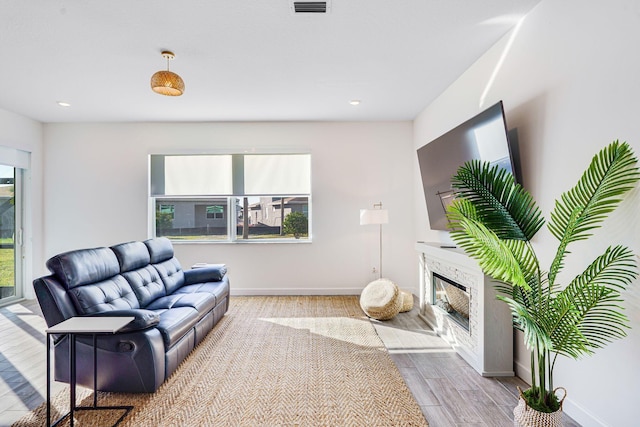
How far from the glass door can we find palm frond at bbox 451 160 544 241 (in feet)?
19.7

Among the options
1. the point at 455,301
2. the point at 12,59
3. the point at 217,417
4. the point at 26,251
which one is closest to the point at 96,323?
the point at 217,417

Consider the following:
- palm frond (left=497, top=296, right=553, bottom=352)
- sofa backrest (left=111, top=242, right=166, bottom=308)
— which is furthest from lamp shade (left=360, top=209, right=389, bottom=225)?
palm frond (left=497, top=296, right=553, bottom=352)

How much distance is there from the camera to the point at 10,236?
479 centimetres

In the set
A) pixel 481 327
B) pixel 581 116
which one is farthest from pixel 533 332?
pixel 581 116

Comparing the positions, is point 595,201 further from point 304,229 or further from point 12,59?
point 12,59

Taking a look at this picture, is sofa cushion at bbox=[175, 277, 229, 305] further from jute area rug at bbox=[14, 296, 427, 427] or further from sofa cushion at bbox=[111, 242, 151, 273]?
sofa cushion at bbox=[111, 242, 151, 273]

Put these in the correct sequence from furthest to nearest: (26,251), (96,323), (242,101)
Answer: (26,251)
(242,101)
(96,323)

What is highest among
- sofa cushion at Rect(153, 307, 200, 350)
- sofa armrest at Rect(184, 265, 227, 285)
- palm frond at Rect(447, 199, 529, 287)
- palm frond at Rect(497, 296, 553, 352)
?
palm frond at Rect(447, 199, 529, 287)

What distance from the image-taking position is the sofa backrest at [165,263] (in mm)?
3615

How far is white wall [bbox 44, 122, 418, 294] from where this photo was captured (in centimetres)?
506

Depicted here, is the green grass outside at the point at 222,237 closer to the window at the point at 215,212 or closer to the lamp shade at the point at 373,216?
the window at the point at 215,212

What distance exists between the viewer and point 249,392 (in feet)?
7.79

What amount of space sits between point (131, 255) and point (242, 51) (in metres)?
2.21

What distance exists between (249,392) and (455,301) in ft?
6.73
